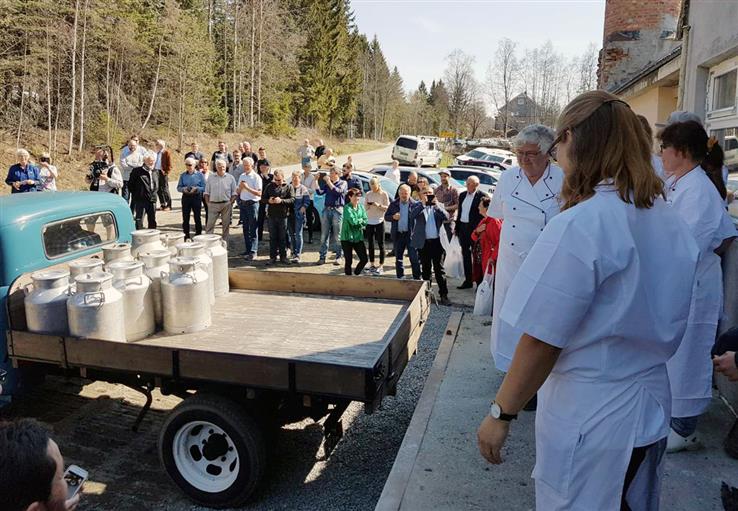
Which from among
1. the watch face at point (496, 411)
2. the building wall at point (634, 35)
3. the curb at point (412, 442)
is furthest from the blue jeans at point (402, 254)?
the building wall at point (634, 35)

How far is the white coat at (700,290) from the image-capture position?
11.2 ft

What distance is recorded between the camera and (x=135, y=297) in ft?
13.9

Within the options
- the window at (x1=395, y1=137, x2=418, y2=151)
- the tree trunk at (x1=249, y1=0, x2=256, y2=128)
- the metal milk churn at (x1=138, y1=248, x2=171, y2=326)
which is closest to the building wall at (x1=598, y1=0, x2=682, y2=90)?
the metal milk churn at (x1=138, y1=248, x2=171, y2=326)

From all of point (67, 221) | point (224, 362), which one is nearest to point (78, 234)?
point (67, 221)

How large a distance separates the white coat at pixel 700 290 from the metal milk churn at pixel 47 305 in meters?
3.99

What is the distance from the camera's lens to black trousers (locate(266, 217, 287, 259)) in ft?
38.0

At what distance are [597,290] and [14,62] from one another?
28.2 metres

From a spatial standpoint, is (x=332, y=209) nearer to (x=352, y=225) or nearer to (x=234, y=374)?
(x=352, y=225)

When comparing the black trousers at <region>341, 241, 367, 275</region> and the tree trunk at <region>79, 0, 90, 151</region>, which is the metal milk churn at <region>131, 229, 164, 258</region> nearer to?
the black trousers at <region>341, 241, 367, 275</region>

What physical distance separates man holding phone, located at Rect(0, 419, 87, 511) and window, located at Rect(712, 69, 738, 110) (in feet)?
23.0

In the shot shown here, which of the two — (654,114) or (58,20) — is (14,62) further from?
(654,114)

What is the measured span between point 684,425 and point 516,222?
1642mm

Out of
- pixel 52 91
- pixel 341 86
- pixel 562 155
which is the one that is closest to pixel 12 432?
pixel 562 155

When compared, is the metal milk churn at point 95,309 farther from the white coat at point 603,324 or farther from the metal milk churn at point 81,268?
the white coat at point 603,324
